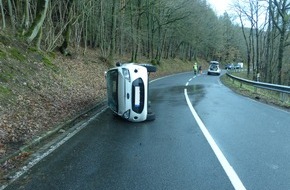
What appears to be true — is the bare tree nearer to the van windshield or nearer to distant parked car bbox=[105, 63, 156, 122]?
the van windshield

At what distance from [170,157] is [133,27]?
31870 millimetres

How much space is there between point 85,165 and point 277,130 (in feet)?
18.2

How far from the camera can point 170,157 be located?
643 centimetres

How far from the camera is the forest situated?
2034 cm

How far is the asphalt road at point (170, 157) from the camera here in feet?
16.8

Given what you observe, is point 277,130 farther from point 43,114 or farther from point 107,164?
point 43,114

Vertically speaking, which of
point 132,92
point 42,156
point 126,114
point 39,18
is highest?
point 39,18

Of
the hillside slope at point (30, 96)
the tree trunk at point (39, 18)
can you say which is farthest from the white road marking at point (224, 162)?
the tree trunk at point (39, 18)

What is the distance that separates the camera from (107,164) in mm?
6027

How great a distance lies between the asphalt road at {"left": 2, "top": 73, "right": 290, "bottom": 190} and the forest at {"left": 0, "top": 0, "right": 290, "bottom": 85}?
9.76 meters

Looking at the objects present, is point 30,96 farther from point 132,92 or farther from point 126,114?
point 132,92

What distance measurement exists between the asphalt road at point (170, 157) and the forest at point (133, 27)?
9758mm

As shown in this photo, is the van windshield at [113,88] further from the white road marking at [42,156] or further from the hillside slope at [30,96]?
the hillside slope at [30,96]


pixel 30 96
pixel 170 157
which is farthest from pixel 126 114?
pixel 170 157
